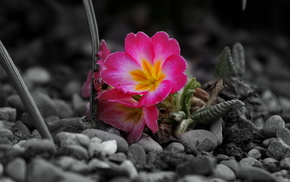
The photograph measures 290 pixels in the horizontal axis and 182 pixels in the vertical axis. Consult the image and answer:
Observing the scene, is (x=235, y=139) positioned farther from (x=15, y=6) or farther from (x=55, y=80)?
(x=15, y=6)

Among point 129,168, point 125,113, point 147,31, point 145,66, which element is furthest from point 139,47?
point 147,31

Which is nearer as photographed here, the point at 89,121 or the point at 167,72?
the point at 167,72

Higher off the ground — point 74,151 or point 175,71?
point 175,71

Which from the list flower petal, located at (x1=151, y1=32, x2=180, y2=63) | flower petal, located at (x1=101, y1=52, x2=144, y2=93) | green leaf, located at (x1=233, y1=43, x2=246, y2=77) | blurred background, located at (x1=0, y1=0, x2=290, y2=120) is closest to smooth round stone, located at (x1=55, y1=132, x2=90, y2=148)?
flower petal, located at (x1=101, y1=52, x2=144, y2=93)

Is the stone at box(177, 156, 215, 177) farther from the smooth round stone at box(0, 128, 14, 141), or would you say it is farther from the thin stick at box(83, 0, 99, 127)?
the smooth round stone at box(0, 128, 14, 141)

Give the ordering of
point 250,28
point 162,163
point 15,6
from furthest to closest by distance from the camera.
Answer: point 250,28
point 15,6
point 162,163

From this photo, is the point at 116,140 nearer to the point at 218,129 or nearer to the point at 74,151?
the point at 74,151

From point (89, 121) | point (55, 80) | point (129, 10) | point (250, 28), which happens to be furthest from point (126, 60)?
point (250, 28)
